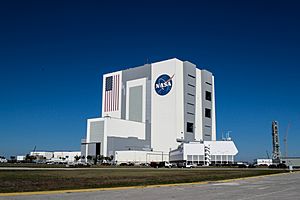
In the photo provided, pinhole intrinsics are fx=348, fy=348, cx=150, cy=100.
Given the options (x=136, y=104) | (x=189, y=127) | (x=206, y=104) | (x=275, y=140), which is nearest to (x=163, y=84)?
(x=136, y=104)

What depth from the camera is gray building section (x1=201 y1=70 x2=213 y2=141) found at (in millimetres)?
137125

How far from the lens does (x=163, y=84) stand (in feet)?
431

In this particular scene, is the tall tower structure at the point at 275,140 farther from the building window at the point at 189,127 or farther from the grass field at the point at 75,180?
the grass field at the point at 75,180

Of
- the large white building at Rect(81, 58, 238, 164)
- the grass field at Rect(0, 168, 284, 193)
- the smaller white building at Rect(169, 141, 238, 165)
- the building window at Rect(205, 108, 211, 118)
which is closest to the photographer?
the grass field at Rect(0, 168, 284, 193)

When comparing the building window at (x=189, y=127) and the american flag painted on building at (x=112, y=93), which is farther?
the american flag painted on building at (x=112, y=93)

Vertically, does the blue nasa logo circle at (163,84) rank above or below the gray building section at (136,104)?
above

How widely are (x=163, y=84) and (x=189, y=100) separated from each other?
37.7 ft

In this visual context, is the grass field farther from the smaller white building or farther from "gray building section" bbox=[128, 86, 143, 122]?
"gray building section" bbox=[128, 86, 143, 122]

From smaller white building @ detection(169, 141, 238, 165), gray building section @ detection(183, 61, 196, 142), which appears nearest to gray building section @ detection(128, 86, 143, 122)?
gray building section @ detection(183, 61, 196, 142)

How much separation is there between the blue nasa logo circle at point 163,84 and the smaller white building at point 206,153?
2129 cm

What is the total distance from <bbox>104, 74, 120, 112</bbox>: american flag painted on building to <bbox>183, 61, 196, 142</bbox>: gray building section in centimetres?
3043

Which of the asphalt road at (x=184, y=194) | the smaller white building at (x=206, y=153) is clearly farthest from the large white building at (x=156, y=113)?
the asphalt road at (x=184, y=194)

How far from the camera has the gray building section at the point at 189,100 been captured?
128 meters

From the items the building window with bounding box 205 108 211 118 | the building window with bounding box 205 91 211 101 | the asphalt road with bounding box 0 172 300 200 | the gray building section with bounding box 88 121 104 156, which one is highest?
the building window with bounding box 205 91 211 101
